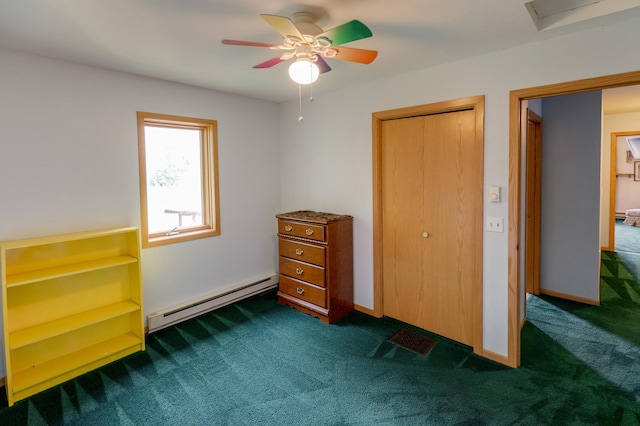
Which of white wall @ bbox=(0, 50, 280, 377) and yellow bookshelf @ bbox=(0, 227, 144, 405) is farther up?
white wall @ bbox=(0, 50, 280, 377)

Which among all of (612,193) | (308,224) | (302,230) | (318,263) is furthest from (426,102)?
(612,193)

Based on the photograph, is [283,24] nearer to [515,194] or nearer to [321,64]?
[321,64]

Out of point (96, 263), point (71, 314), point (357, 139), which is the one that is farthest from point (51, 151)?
point (357, 139)

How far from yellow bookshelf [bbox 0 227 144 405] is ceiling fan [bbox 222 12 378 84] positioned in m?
1.90

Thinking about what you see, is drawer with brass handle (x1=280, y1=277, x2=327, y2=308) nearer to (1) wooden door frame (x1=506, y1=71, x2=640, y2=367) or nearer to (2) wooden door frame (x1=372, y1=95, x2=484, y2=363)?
(2) wooden door frame (x1=372, y1=95, x2=484, y2=363)

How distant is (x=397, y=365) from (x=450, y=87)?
2237mm

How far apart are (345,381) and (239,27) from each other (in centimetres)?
242

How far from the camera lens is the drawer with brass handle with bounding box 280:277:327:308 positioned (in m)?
3.34

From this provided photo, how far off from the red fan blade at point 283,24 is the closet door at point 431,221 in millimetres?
1627

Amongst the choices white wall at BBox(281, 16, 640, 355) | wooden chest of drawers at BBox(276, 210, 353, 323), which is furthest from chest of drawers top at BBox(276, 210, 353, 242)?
white wall at BBox(281, 16, 640, 355)

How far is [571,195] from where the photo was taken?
373 cm

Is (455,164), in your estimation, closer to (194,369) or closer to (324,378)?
(324,378)

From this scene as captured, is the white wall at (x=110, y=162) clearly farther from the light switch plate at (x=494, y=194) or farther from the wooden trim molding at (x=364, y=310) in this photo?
the light switch plate at (x=494, y=194)

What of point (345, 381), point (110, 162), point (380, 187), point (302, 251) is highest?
point (110, 162)
